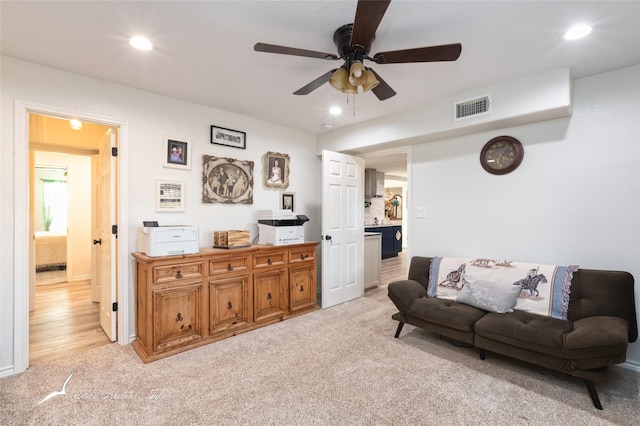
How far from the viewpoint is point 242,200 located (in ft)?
11.6

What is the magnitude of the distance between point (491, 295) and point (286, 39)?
103 inches

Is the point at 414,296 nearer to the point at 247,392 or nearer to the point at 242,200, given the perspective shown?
the point at 247,392

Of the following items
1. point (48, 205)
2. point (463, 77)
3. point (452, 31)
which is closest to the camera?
point (452, 31)

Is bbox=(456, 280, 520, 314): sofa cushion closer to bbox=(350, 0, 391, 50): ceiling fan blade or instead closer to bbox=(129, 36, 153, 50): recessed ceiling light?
bbox=(350, 0, 391, 50): ceiling fan blade

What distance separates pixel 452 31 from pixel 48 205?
8.81 meters

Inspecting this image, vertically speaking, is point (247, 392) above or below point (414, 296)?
below

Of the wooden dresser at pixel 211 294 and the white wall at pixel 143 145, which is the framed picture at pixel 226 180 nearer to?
the white wall at pixel 143 145

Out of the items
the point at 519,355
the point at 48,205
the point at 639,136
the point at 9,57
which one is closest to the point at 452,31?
the point at 639,136

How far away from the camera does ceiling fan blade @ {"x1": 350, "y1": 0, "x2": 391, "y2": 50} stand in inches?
50.6

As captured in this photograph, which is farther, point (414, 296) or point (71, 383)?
point (414, 296)

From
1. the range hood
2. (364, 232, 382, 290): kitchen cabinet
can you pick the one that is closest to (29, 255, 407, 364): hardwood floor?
(364, 232, 382, 290): kitchen cabinet

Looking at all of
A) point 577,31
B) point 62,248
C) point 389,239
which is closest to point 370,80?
point 577,31

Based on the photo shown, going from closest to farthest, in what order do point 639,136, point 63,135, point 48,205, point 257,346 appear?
point 639,136 < point 257,346 < point 63,135 < point 48,205

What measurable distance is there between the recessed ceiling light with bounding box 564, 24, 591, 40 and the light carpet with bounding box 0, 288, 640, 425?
94.4 inches
